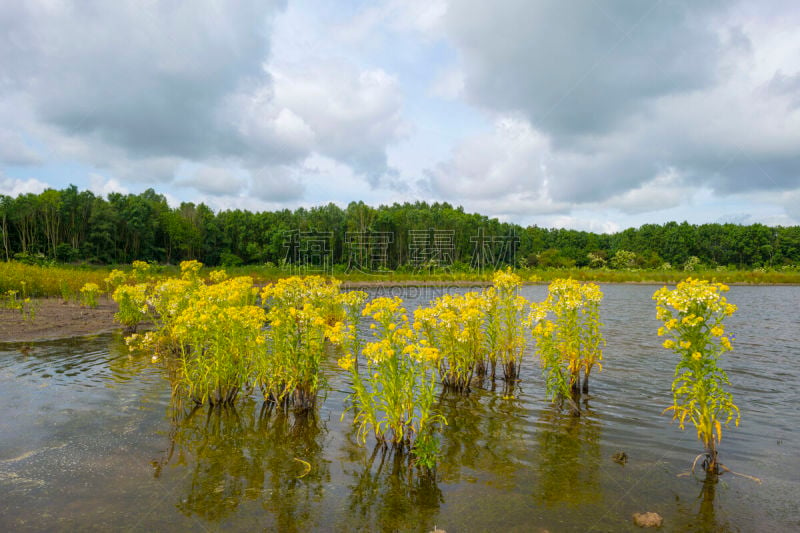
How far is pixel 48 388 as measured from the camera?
30.0 feet

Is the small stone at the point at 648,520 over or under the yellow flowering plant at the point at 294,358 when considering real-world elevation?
under

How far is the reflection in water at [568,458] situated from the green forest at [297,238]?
60689mm

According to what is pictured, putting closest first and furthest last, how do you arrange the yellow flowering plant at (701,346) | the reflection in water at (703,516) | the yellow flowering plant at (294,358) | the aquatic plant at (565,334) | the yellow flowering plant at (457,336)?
the reflection in water at (703,516) → the yellow flowering plant at (701,346) → the yellow flowering plant at (294,358) → the aquatic plant at (565,334) → the yellow flowering plant at (457,336)

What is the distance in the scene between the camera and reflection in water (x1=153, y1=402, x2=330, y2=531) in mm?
4957

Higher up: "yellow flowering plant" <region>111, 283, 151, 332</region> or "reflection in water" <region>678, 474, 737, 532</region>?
"yellow flowering plant" <region>111, 283, 151, 332</region>

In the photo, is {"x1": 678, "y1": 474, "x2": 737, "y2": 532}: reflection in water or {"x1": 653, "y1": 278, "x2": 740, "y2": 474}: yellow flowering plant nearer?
{"x1": 678, "y1": 474, "x2": 737, "y2": 532}: reflection in water

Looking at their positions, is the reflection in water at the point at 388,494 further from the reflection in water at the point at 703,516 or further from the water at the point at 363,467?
the reflection in water at the point at 703,516

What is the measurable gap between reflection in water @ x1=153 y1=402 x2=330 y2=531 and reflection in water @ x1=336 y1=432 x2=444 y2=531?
0.48 metres

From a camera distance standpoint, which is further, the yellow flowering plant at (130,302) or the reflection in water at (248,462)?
the yellow flowering plant at (130,302)

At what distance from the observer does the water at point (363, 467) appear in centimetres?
474

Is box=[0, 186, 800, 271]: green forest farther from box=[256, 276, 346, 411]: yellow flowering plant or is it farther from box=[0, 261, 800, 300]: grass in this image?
box=[256, 276, 346, 411]: yellow flowering plant

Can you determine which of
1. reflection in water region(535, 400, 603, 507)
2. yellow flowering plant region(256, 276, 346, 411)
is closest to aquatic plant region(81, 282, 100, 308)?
yellow flowering plant region(256, 276, 346, 411)

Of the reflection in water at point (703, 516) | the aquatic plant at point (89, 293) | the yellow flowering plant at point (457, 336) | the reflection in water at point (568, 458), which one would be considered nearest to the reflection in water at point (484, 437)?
the reflection in water at point (568, 458)

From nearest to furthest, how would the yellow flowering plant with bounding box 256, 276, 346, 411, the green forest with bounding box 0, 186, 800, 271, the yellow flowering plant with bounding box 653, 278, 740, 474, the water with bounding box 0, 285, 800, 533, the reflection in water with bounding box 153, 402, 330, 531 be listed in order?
the water with bounding box 0, 285, 800, 533, the reflection in water with bounding box 153, 402, 330, 531, the yellow flowering plant with bounding box 653, 278, 740, 474, the yellow flowering plant with bounding box 256, 276, 346, 411, the green forest with bounding box 0, 186, 800, 271
